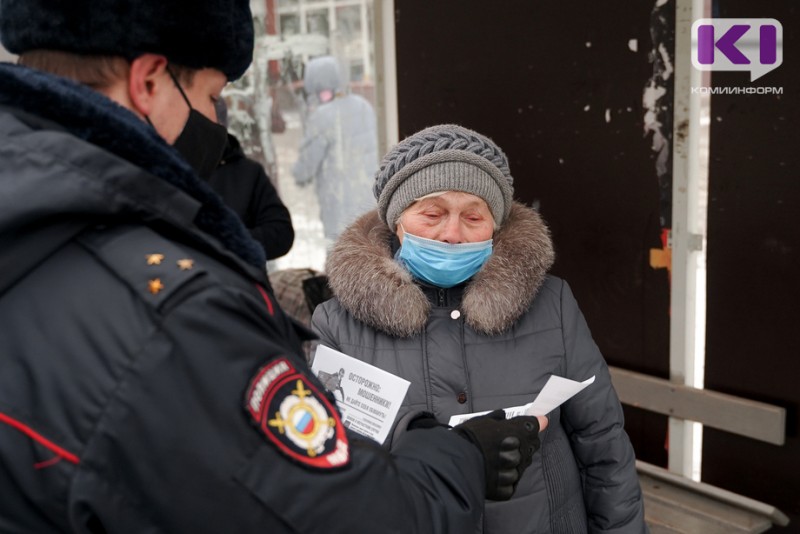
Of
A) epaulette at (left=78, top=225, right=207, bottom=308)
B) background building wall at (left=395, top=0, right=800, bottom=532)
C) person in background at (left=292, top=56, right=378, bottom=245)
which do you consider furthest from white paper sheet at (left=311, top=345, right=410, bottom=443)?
person in background at (left=292, top=56, right=378, bottom=245)

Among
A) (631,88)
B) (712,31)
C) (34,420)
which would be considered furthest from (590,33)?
(34,420)

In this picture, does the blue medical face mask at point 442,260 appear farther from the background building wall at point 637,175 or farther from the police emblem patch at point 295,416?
the background building wall at point 637,175

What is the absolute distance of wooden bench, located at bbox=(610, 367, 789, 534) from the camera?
3.33 meters

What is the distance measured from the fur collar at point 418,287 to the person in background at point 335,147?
3.06 metres

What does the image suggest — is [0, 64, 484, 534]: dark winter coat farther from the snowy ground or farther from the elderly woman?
the snowy ground

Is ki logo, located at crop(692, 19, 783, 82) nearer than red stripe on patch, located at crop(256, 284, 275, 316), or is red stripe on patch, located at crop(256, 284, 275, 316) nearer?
red stripe on patch, located at crop(256, 284, 275, 316)

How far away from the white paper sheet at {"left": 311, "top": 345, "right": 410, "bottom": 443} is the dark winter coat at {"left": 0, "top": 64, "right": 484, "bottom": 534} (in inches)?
33.0

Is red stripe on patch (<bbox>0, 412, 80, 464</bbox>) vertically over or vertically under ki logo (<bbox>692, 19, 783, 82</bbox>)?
under

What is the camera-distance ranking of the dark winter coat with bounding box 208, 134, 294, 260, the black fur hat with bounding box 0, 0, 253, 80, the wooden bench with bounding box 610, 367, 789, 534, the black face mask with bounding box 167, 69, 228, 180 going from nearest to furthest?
the black fur hat with bounding box 0, 0, 253, 80 → the black face mask with bounding box 167, 69, 228, 180 → the wooden bench with bounding box 610, 367, 789, 534 → the dark winter coat with bounding box 208, 134, 294, 260

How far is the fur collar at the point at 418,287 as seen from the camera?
230cm

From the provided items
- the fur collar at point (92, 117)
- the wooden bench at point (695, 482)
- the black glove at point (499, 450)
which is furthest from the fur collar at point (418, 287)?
the wooden bench at point (695, 482)

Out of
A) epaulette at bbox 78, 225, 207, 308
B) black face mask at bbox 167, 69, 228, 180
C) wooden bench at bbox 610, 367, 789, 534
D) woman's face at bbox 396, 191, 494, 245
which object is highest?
black face mask at bbox 167, 69, 228, 180

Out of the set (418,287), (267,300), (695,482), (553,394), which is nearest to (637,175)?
(695,482)

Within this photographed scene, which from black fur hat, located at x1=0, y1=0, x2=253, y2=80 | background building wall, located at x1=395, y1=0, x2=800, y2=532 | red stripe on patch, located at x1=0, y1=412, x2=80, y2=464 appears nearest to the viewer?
red stripe on patch, located at x1=0, y1=412, x2=80, y2=464
